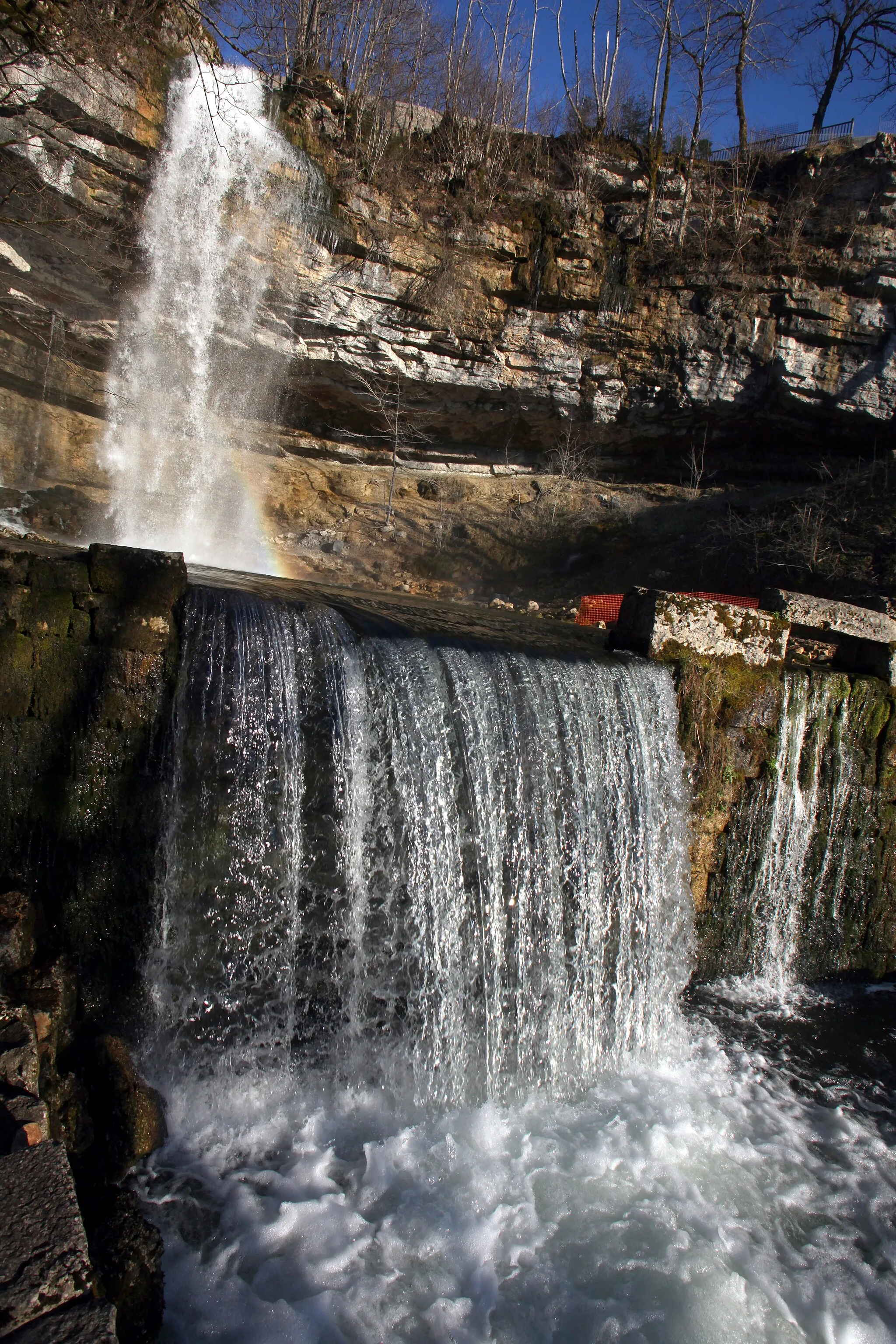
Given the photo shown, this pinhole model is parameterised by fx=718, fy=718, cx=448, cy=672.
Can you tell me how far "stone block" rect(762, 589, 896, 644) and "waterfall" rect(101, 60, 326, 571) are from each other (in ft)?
29.8

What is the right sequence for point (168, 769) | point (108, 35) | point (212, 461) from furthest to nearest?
1. point (212, 461)
2. point (108, 35)
3. point (168, 769)

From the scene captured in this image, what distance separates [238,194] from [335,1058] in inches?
521

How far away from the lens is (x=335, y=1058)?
3.82 metres

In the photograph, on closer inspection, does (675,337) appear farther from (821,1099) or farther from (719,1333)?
(719,1333)

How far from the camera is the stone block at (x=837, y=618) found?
615 centimetres

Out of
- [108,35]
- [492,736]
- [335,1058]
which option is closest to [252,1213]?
[335,1058]

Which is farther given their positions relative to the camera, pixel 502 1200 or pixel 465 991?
pixel 465 991

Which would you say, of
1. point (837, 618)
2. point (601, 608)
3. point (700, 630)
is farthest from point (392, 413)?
point (700, 630)

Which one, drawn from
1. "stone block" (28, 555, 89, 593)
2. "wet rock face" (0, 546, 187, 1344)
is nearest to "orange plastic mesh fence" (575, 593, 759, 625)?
"wet rock face" (0, 546, 187, 1344)

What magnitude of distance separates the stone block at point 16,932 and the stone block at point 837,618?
575cm

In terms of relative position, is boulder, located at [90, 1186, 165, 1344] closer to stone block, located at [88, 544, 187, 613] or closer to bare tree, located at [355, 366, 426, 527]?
stone block, located at [88, 544, 187, 613]

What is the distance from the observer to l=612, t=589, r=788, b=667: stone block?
5.30 metres

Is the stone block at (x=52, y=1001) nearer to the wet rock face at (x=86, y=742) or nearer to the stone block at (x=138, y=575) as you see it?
the wet rock face at (x=86, y=742)

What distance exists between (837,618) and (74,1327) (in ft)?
21.4
